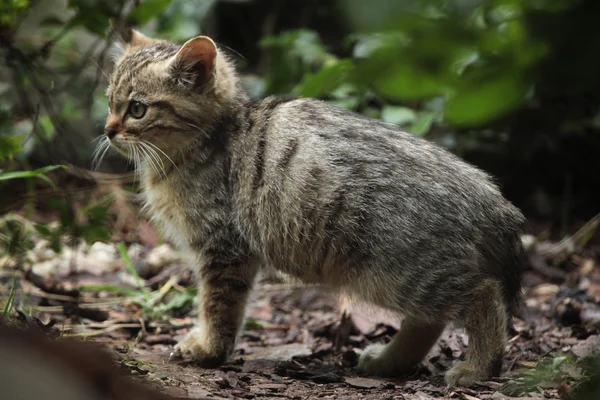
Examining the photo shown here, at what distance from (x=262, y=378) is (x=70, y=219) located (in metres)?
1.61

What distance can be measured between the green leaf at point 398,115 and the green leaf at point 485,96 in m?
4.64

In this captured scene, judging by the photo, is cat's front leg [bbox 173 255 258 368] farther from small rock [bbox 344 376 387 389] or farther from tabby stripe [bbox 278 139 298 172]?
small rock [bbox 344 376 387 389]

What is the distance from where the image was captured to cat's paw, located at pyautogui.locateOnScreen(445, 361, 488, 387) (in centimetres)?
367

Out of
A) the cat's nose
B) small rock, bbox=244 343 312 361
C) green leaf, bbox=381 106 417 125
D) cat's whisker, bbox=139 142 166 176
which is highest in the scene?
green leaf, bbox=381 106 417 125

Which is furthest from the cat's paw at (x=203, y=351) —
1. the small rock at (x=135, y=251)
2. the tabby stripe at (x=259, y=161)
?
the small rock at (x=135, y=251)

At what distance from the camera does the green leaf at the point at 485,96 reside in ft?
4.84

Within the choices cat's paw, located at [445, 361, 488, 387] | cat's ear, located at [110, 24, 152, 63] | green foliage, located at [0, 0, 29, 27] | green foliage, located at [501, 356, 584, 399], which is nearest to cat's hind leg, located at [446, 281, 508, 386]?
cat's paw, located at [445, 361, 488, 387]

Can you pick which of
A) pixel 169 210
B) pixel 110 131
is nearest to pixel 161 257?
pixel 169 210

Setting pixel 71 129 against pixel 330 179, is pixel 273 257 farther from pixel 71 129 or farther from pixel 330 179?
pixel 71 129

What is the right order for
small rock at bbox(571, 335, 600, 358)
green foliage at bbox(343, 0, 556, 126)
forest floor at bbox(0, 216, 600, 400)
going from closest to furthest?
green foliage at bbox(343, 0, 556, 126), forest floor at bbox(0, 216, 600, 400), small rock at bbox(571, 335, 600, 358)

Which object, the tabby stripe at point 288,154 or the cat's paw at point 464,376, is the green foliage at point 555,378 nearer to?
the cat's paw at point 464,376

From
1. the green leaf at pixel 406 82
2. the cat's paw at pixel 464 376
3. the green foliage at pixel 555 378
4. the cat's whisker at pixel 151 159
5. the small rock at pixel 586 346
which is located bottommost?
the cat's paw at pixel 464 376

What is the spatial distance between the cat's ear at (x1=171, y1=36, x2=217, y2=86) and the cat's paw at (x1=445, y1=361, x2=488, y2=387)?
2271 millimetres

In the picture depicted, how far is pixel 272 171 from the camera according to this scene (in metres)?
4.16
